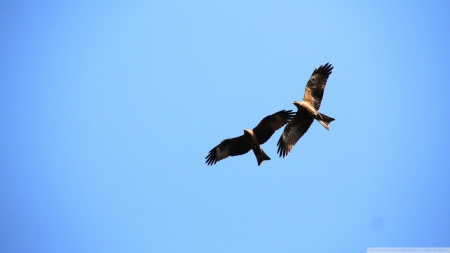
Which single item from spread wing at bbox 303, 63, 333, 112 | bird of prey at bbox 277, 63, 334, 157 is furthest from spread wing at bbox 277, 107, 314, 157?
spread wing at bbox 303, 63, 333, 112

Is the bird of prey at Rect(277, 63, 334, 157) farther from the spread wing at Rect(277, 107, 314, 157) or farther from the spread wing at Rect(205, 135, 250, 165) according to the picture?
the spread wing at Rect(205, 135, 250, 165)

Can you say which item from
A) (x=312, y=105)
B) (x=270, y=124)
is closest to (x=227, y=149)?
(x=270, y=124)

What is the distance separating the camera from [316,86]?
60.1 ft

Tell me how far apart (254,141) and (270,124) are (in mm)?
753

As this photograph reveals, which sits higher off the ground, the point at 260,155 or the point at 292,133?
the point at 292,133

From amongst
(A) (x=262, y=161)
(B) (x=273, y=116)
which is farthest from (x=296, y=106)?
(A) (x=262, y=161)

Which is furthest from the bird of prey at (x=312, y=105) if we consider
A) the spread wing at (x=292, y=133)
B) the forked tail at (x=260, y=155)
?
the forked tail at (x=260, y=155)

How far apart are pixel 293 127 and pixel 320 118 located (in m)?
1.12

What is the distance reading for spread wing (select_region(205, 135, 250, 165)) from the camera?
19.0m

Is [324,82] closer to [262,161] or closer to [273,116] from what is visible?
[273,116]

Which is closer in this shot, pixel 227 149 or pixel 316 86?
pixel 316 86

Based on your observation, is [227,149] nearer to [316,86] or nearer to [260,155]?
[260,155]

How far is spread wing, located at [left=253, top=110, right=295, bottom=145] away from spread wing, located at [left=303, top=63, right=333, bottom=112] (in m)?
0.69

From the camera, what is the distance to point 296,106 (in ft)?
59.8
